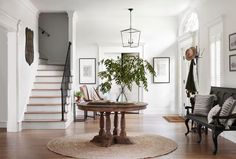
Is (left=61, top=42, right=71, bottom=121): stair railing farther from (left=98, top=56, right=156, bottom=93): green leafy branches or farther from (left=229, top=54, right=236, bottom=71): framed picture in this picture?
(left=229, top=54, right=236, bottom=71): framed picture

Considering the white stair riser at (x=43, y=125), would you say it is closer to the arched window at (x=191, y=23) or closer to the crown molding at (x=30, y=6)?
the crown molding at (x=30, y=6)

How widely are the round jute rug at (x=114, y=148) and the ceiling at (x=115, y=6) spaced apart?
364 centimetres

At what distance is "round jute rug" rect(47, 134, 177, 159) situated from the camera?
4.62 m

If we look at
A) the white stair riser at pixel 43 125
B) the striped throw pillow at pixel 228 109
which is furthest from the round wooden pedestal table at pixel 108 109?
the white stair riser at pixel 43 125

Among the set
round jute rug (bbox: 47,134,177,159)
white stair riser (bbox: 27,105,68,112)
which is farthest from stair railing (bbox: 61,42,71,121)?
round jute rug (bbox: 47,134,177,159)

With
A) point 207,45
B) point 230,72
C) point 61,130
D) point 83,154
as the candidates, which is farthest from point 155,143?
point 207,45

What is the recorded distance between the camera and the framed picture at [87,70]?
991 cm

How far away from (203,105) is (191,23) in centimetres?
361

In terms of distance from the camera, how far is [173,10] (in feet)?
29.3

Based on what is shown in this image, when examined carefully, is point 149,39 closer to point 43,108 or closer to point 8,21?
point 43,108

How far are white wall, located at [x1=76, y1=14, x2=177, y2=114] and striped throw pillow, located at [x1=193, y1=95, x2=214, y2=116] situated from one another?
12.6 ft

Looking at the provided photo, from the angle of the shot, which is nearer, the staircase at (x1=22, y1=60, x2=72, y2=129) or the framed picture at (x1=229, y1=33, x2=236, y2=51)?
the framed picture at (x1=229, y1=33, x2=236, y2=51)

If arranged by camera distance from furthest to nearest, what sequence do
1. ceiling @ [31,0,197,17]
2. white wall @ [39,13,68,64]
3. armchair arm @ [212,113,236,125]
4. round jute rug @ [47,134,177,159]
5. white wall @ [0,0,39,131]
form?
white wall @ [39,13,68,64]
ceiling @ [31,0,197,17]
white wall @ [0,0,39,131]
armchair arm @ [212,113,236,125]
round jute rug @ [47,134,177,159]

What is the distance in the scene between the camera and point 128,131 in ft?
22.2
